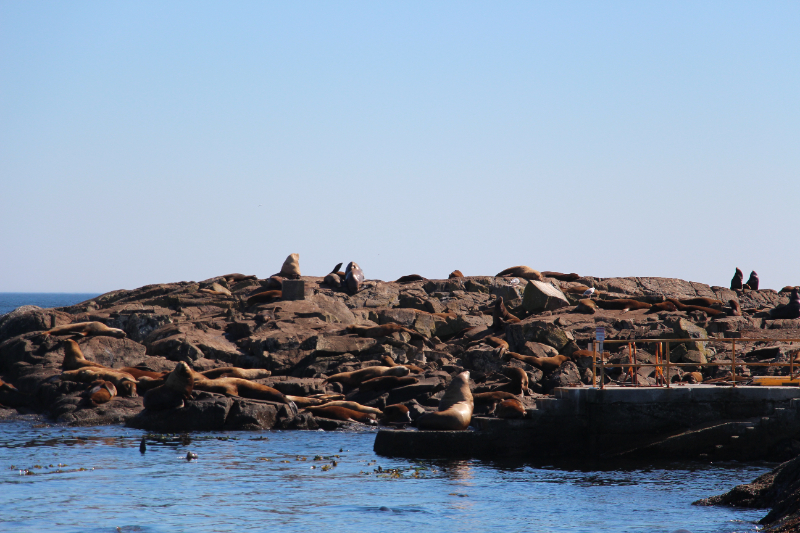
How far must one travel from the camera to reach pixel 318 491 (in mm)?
15719

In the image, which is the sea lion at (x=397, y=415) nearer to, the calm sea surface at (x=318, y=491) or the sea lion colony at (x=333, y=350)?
the sea lion colony at (x=333, y=350)

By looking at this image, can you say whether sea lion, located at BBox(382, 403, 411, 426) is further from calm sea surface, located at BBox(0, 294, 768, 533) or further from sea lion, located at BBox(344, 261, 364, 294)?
sea lion, located at BBox(344, 261, 364, 294)

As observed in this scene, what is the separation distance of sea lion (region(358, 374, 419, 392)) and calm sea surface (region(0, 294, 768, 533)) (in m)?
5.59

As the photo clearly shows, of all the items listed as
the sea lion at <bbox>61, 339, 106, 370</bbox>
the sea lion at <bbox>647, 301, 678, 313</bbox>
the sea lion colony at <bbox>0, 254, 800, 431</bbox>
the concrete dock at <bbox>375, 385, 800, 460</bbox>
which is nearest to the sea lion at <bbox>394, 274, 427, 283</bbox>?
the sea lion colony at <bbox>0, 254, 800, 431</bbox>

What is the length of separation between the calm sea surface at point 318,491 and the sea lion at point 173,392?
228cm

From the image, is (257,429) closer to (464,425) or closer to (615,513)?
(464,425)

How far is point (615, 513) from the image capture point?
45.6 ft

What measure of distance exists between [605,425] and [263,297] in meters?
21.7

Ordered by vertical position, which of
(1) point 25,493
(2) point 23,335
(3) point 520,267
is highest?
(3) point 520,267

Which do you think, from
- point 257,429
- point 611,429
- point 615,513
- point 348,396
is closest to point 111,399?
point 257,429

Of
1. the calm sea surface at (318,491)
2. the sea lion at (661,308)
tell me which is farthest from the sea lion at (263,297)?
the calm sea surface at (318,491)

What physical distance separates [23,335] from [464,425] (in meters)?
17.8

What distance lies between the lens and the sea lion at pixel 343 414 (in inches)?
969

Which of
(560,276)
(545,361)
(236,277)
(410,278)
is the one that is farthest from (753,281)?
(236,277)
